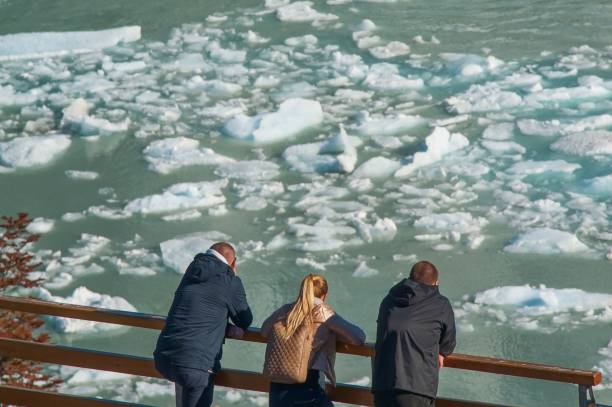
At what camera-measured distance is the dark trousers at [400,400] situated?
3.60 meters

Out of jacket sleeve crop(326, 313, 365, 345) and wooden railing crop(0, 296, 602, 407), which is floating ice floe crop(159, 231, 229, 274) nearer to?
wooden railing crop(0, 296, 602, 407)

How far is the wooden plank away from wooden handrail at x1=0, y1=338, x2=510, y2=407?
0.13 feet

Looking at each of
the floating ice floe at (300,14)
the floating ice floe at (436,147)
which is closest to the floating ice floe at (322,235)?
the floating ice floe at (436,147)

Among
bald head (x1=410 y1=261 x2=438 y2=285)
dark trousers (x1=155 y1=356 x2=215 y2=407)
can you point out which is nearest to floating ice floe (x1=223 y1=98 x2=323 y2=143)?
dark trousers (x1=155 y1=356 x2=215 y2=407)

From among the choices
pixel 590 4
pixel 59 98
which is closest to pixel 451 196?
pixel 59 98

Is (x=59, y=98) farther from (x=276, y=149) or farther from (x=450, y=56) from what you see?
(x=450, y=56)

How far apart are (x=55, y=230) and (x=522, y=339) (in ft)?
14.3

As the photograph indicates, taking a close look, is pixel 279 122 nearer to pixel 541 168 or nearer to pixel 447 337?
pixel 541 168

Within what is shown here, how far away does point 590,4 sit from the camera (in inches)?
603

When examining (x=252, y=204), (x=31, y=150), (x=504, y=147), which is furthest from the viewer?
(x=31, y=150)

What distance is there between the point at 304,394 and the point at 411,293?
0.50 metres

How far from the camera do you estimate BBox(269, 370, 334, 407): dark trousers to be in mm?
3729

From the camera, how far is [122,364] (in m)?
3.91

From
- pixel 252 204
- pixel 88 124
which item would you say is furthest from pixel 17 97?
pixel 252 204
